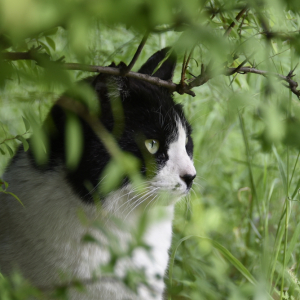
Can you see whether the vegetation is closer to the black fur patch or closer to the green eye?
the black fur patch

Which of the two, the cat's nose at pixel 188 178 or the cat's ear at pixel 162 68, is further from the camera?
the cat's ear at pixel 162 68

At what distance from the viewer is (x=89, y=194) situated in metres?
1.29

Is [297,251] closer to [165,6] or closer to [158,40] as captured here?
[158,40]

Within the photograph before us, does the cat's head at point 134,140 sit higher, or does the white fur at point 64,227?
the cat's head at point 134,140

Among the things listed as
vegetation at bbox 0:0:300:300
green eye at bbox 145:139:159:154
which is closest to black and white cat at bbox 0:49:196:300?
green eye at bbox 145:139:159:154

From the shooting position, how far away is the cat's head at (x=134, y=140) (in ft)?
4.13

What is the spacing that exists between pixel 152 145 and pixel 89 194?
0.29 metres

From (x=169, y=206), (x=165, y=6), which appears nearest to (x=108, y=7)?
(x=165, y=6)

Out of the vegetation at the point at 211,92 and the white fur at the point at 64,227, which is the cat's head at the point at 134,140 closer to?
the white fur at the point at 64,227

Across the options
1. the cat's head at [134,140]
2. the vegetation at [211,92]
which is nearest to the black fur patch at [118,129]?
Answer: the cat's head at [134,140]

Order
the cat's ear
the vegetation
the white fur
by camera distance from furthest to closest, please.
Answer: the cat's ear → the white fur → the vegetation

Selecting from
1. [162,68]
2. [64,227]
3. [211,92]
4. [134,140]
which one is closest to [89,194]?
[64,227]

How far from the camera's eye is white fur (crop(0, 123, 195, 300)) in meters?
1.25

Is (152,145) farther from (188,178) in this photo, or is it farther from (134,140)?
(188,178)
